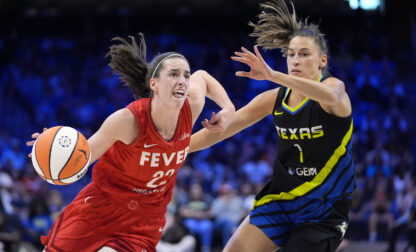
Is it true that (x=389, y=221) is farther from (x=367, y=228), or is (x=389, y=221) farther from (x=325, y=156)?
(x=325, y=156)

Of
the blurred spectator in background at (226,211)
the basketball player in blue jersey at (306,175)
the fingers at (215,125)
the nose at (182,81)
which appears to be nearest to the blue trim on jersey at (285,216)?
the basketball player in blue jersey at (306,175)

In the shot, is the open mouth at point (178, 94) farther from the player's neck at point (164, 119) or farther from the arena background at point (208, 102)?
the arena background at point (208, 102)

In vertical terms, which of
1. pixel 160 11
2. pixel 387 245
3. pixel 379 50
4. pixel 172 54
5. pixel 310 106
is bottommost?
pixel 387 245

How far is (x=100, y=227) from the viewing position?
3.59 metres

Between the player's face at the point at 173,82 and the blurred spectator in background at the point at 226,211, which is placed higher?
the player's face at the point at 173,82

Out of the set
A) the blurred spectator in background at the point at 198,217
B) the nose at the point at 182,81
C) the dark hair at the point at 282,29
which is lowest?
the blurred spectator in background at the point at 198,217

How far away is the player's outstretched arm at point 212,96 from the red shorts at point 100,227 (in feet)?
2.49

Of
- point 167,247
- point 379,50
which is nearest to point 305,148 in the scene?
point 167,247

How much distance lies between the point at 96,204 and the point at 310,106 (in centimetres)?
157

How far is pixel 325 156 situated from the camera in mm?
3689

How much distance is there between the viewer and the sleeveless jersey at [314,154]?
12.1 feet

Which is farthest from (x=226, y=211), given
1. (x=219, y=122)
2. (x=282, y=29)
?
(x=219, y=122)

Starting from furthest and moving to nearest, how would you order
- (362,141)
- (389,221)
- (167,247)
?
1. (362,141)
2. (389,221)
3. (167,247)

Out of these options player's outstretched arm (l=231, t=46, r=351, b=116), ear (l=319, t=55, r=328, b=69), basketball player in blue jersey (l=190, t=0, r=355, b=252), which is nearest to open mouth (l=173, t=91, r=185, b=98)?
player's outstretched arm (l=231, t=46, r=351, b=116)
